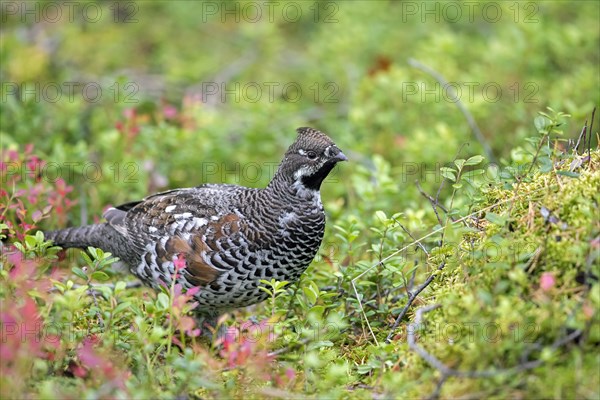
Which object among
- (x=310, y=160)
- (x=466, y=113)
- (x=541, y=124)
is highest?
(x=541, y=124)

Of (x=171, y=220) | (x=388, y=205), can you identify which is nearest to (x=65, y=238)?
(x=171, y=220)

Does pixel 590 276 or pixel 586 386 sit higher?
pixel 590 276

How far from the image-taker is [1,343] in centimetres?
355

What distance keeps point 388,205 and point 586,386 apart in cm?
343

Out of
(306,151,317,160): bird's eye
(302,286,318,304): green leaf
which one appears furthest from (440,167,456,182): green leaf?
(302,286,318,304): green leaf

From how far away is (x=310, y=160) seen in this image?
516 centimetres

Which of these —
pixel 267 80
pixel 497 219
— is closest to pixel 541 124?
pixel 497 219

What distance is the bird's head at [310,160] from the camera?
202 inches

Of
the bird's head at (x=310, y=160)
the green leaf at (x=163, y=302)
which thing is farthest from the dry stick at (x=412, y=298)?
the green leaf at (x=163, y=302)

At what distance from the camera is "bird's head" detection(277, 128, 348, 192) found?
5.13 m

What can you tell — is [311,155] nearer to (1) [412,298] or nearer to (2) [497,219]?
(1) [412,298]

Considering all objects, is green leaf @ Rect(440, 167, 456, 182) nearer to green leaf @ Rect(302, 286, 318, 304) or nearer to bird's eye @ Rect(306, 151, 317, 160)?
bird's eye @ Rect(306, 151, 317, 160)

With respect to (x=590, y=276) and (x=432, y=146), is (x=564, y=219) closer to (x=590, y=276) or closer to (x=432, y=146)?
(x=590, y=276)

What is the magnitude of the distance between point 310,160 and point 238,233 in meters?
0.74
